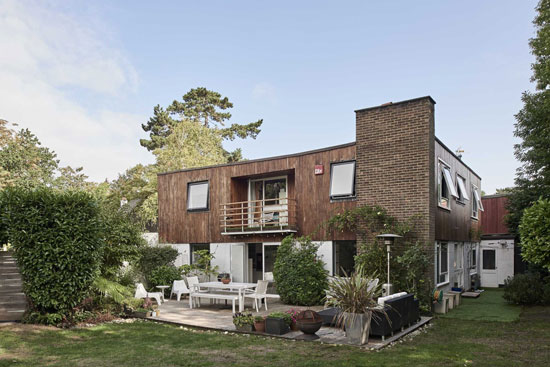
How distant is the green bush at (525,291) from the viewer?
43.4ft

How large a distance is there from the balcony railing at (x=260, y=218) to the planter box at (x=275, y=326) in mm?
5453

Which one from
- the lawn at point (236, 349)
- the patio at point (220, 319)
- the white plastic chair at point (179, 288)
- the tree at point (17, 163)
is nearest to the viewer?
the lawn at point (236, 349)

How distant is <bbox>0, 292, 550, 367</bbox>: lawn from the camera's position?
6.48 m

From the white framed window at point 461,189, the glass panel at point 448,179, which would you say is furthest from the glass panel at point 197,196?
the white framed window at point 461,189

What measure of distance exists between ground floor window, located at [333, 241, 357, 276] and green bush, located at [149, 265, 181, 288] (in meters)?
5.82

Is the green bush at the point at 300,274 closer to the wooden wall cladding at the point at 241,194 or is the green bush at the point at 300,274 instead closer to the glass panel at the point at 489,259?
the wooden wall cladding at the point at 241,194

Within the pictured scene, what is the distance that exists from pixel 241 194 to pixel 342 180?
496 centimetres

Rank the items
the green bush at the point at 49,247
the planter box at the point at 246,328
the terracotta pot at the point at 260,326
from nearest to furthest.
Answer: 1. the terracotta pot at the point at 260,326
2. the planter box at the point at 246,328
3. the green bush at the point at 49,247

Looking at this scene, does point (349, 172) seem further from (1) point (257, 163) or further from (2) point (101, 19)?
(2) point (101, 19)

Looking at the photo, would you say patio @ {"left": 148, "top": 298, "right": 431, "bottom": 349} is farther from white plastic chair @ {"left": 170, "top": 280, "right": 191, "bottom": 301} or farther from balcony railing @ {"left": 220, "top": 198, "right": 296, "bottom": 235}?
balcony railing @ {"left": 220, "top": 198, "right": 296, "bottom": 235}

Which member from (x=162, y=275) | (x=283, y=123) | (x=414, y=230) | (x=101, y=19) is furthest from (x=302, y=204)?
(x=283, y=123)

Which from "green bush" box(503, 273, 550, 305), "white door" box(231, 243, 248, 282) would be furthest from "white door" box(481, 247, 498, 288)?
"white door" box(231, 243, 248, 282)

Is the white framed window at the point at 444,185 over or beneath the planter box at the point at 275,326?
over

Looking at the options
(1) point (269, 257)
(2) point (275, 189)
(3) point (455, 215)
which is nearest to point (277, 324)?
(1) point (269, 257)
